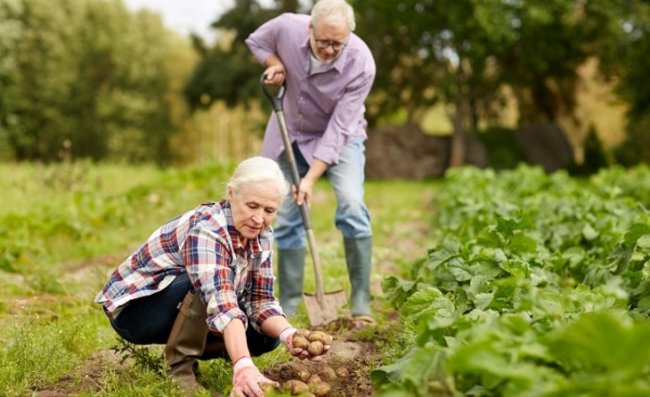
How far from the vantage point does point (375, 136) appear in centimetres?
2172

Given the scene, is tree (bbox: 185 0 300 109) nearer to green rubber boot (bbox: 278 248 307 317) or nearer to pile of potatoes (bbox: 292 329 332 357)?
green rubber boot (bbox: 278 248 307 317)

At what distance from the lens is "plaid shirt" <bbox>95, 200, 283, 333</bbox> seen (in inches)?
124

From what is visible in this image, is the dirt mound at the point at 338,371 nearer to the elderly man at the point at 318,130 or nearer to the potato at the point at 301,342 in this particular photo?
the potato at the point at 301,342

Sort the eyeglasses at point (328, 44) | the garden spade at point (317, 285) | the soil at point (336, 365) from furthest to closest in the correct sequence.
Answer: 1. the garden spade at point (317, 285)
2. the eyeglasses at point (328, 44)
3. the soil at point (336, 365)

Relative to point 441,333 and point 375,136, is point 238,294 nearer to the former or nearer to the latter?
point 441,333

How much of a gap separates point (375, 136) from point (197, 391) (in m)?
18.7

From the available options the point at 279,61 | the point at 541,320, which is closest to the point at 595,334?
the point at 541,320

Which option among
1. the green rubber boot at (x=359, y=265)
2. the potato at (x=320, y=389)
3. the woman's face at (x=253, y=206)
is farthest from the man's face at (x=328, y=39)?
the potato at (x=320, y=389)

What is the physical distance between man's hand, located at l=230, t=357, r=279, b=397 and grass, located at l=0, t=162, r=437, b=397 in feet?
1.10

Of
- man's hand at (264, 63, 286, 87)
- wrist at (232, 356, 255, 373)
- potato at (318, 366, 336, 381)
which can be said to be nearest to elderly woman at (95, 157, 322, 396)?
wrist at (232, 356, 255, 373)

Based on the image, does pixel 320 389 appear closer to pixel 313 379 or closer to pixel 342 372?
pixel 313 379

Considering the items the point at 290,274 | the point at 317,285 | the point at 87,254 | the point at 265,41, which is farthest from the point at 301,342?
the point at 87,254

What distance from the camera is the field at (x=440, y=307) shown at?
7.37 ft

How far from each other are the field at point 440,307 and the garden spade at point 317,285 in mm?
105
